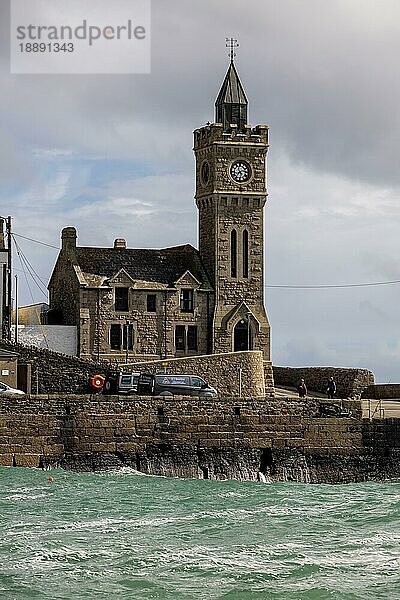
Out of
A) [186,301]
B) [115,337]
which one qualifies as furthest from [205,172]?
[115,337]

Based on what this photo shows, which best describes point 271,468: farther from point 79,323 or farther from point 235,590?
point 79,323

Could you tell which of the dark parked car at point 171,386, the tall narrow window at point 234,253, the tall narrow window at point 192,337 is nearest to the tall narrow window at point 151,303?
the tall narrow window at point 192,337

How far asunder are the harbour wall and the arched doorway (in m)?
21.2

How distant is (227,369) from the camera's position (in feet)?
176

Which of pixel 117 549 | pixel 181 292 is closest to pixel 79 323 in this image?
pixel 181 292

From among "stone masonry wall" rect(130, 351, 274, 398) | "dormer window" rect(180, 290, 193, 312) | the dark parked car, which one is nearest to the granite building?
"dormer window" rect(180, 290, 193, 312)

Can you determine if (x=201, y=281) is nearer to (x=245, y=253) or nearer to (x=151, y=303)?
(x=245, y=253)

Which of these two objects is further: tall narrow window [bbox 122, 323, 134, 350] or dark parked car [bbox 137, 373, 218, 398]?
tall narrow window [bbox 122, 323, 134, 350]

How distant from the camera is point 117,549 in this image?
2389 centimetres

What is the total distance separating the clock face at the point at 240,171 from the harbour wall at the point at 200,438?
2294 centimetres

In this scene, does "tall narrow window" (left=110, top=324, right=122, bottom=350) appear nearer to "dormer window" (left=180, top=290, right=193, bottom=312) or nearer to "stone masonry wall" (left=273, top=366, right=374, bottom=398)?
"dormer window" (left=180, top=290, right=193, bottom=312)

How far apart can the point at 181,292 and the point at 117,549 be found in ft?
117

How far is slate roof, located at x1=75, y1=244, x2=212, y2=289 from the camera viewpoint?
58625 mm

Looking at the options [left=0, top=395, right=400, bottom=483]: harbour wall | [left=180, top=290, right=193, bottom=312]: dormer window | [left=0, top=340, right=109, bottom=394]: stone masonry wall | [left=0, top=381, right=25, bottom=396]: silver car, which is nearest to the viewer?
[left=0, top=395, right=400, bottom=483]: harbour wall
